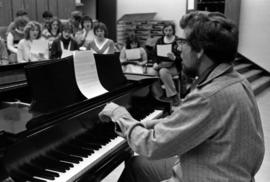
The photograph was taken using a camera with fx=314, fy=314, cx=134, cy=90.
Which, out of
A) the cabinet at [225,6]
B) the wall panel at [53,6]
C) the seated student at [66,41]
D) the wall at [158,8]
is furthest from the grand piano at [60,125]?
the wall panel at [53,6]

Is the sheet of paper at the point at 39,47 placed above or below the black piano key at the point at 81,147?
above

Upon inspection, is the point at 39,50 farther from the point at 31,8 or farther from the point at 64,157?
the point at 31,8

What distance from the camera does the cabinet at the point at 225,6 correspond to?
7.88 meters

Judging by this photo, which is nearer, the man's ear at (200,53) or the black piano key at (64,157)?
the man's ear at (200,53)

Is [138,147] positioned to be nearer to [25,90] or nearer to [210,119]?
[210,119]

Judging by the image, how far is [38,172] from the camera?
52.2 inches

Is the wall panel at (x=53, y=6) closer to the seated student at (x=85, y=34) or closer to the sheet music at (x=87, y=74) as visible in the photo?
the seated student at (x=85, y=34)

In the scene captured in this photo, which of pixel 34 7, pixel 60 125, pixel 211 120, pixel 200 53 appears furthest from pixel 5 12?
pixel 211 120

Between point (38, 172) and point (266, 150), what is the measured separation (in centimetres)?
310

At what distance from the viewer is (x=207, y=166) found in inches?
47.7

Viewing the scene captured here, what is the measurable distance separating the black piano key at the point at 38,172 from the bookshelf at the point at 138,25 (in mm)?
8143

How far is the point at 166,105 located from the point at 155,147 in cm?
114

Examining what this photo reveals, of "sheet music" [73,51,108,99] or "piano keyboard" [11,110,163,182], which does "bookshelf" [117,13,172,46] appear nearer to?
"sheet music" [73,51,108,99]

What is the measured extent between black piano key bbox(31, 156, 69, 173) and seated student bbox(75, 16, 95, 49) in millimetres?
3868
